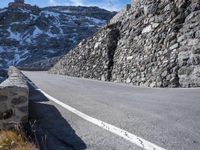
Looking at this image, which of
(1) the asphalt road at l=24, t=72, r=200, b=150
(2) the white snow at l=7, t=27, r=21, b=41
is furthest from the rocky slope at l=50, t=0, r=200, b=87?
(2) the white snow at l=7, t=27, r=21, b=41

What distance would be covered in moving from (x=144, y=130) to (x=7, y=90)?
261 cm

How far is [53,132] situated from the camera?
6.00m

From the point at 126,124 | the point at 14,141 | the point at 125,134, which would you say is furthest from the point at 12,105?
the point at 125,134

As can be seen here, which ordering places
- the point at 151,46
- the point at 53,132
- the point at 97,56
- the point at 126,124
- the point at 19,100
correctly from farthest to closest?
the point at 97,56 → the point at 151,46 → the point at 19,100 → the point at 126,124 → the point at 53,132

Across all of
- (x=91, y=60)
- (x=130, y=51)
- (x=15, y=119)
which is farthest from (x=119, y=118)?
(x=91, y=60)

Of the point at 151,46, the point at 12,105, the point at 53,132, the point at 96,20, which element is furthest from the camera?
the point at 96,20

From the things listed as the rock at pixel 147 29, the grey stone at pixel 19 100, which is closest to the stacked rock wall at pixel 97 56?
the rock at pixel 147 29

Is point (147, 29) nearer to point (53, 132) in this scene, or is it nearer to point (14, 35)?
point (53, 132)

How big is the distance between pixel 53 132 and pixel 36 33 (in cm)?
14905

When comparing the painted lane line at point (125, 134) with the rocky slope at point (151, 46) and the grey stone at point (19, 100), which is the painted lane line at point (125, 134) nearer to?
the grey stone at point (19, 100)

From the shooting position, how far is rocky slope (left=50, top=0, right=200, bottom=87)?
13.2m

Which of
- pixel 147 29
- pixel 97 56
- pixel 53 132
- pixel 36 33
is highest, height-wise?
pixel 36 33

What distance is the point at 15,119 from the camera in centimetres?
634

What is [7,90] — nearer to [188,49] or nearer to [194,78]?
[194,78]
